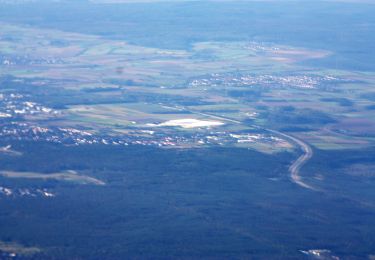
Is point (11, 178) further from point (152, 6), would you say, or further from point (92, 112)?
point (152, 6)

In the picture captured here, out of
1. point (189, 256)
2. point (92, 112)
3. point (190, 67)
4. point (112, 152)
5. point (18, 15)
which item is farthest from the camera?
point (18, 15)

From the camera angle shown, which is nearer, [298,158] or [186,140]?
[298,158]

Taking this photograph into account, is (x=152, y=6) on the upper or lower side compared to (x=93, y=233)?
upper

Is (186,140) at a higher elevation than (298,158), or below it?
higher

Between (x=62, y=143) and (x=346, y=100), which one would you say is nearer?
(x=62, y=143)

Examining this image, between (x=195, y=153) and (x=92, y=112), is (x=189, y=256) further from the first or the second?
(x=92, y=112)

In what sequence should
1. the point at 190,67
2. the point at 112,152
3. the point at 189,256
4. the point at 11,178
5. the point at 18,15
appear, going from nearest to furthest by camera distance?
the point at 189,256, the point at 11,178, the point at 112,152, the point at 190,67, the point at 18,15

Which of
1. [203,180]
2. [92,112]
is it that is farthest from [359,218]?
[92,112]

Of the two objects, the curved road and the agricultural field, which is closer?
the agricultural field

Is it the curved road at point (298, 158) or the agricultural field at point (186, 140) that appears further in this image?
the curved road at point (298, 158)

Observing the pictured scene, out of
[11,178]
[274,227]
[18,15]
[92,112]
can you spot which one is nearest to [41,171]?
[11,178]
